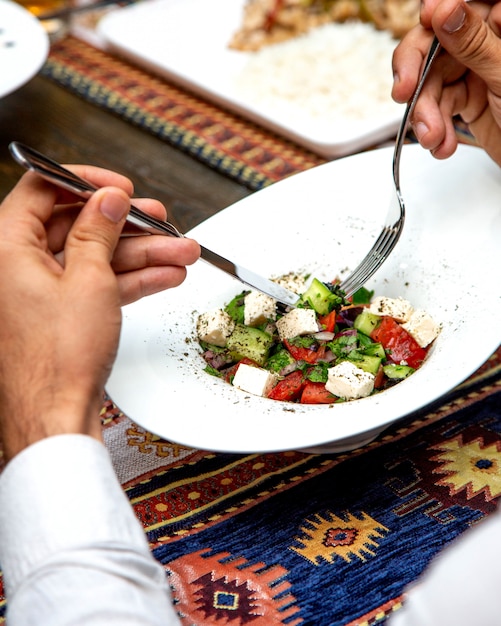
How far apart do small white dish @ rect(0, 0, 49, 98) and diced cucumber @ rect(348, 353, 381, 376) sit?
118cm

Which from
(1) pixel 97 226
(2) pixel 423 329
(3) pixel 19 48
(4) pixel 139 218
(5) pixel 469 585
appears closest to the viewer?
(5) pixel 469 585

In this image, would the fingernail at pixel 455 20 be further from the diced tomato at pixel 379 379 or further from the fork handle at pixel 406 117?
the diced tomato at pixel 379 379

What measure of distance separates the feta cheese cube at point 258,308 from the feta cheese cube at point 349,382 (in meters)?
0.16

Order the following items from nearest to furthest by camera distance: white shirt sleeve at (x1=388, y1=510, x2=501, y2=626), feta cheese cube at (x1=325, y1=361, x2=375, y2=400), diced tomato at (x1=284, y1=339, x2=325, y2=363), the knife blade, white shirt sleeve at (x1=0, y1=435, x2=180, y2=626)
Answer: white shirt sleeve at (x1=388, y1=510, x2=501, y2=626) < white shirt sleeve at (x1=0, y1=435, x2=180, y2=626) < the knife blade < feta cheese cube at (x1=325, y1=361, x2=375, y2=400) < diced tomato at (x1=284, y1=339, x2=325, y2=363)

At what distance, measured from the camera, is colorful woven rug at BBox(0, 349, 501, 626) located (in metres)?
0.94

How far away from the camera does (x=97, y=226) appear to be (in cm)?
94

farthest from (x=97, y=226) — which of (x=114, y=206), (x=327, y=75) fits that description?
(x=327, y=75)

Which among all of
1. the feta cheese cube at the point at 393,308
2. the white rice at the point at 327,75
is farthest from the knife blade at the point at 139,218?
the white rice at the point at 327,75

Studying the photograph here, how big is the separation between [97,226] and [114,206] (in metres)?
0.03

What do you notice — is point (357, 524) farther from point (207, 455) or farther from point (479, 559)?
point (479, 559)

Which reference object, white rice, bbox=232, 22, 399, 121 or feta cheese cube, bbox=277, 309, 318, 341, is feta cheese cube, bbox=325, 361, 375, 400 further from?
white rice, bbox=232, 22, 399, 121

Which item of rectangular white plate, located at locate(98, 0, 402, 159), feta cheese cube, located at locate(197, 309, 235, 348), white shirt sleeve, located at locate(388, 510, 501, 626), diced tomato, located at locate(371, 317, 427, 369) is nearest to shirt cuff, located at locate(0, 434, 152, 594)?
white shirt sleeve, located at locate(388, 510, 501, 626)

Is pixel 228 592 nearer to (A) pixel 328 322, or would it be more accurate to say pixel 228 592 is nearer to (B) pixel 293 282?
(A) pixel 328 322

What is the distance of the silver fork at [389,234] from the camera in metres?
1.28
